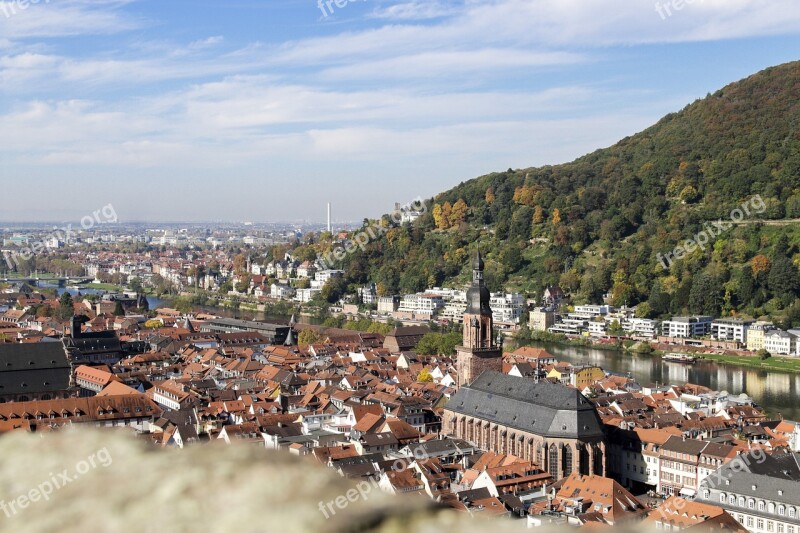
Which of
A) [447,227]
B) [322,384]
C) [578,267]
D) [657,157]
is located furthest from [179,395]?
[657,157]

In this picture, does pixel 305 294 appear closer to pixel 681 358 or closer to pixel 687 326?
pixel 687 326

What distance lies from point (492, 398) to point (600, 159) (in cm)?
2490

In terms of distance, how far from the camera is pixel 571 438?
8.17m

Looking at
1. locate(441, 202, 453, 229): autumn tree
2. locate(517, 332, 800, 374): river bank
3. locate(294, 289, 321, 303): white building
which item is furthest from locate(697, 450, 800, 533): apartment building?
locate(441, 202, 453, 229): autumn tree

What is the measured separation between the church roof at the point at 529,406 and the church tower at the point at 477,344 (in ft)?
2.66

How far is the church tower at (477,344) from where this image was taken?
413 inches

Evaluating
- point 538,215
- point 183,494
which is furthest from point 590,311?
point 183,494

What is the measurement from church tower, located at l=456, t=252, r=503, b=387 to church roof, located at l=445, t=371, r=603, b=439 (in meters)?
0.81

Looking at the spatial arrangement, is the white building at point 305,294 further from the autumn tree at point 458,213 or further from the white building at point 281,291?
the autumn tree at point 458,213

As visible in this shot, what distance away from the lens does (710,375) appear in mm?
15266

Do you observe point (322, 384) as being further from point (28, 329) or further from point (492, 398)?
point (28, 329)

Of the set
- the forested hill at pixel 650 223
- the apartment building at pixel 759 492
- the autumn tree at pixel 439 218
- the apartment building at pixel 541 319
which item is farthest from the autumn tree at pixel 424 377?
the autumn tree at pixel 439 218

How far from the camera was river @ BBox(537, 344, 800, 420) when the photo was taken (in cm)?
1271

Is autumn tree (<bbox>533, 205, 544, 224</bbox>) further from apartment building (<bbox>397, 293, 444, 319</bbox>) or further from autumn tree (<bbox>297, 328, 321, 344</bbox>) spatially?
autumn tree (<bbox>297, 328, 321, 344</bbox>)
